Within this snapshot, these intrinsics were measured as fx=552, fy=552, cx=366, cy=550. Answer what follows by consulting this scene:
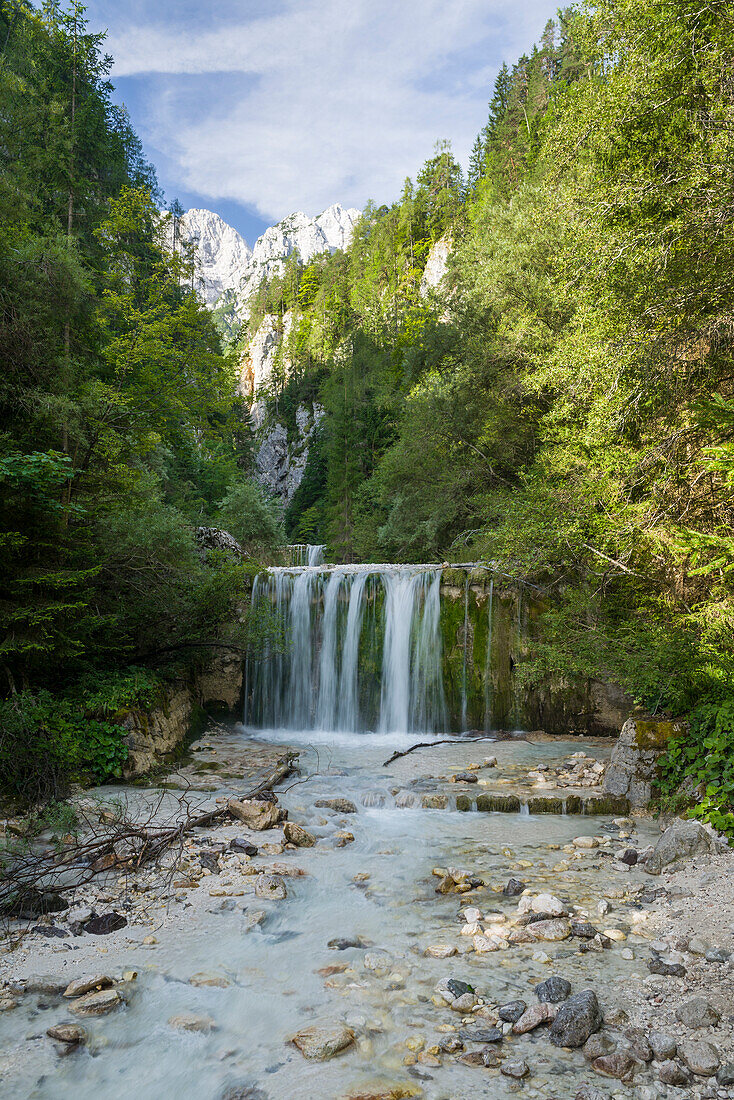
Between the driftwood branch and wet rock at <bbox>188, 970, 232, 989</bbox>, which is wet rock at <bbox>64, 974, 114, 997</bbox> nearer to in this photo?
wet rock at <bbox>188, 970, 232, 989</bbox>

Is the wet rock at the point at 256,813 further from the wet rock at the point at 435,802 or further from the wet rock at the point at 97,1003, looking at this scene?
the wet rock at the point at 97,1003

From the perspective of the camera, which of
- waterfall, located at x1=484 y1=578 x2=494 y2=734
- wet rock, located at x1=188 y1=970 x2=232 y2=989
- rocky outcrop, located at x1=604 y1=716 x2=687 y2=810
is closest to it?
wet rock, located at x1=188 y1=970 x2=232 y2=989

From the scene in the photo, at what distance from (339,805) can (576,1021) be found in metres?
4.23

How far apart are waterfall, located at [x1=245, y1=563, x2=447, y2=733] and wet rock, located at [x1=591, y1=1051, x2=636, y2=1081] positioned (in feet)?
30.4

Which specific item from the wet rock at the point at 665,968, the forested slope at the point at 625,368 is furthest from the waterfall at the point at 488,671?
the wet rock at the point at 665,968

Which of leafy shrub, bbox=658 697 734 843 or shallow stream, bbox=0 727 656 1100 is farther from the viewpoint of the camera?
leafy shrub, bbox=658 697 734 843

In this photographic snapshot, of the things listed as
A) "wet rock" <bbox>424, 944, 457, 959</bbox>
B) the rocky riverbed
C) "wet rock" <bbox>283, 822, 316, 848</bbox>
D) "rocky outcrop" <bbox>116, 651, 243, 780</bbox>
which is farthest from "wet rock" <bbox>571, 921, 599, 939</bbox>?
"rocky outcrop" <bbox>116, 651, 243, 780</bbox>

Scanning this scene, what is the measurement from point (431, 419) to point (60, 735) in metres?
13.1

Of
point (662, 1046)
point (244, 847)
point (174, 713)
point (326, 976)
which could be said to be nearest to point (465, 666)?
point (174, 713)

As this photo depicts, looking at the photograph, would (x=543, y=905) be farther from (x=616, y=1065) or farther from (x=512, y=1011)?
(x=616, y=1065)

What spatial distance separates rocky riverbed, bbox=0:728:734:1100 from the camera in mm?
2648

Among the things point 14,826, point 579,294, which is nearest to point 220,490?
point 579,294

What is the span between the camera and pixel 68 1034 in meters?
2.87

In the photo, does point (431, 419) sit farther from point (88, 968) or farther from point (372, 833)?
point (88, 968)
